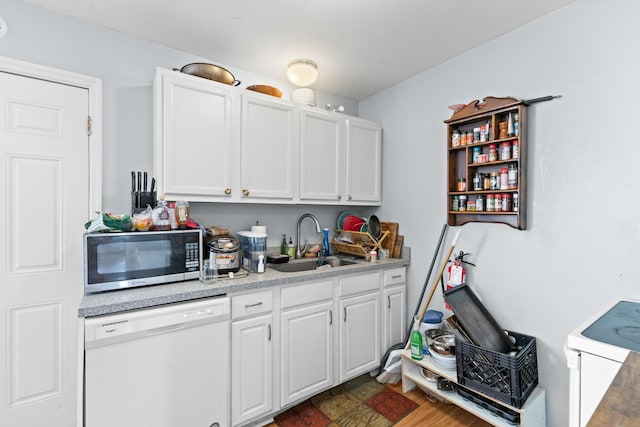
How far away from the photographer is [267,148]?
7.20 feet

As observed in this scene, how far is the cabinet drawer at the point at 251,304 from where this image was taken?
1741 mm

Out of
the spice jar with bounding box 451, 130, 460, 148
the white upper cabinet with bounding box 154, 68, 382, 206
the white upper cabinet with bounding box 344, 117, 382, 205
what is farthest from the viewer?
the white upper cabinet with bounding box 344, 117, 382, 205

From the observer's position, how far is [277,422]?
190 centimetres

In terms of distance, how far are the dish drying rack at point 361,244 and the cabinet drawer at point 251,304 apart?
938 mm

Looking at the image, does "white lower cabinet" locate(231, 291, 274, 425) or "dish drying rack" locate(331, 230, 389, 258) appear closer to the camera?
"white lower cabinet" locate(231, 291, 274, 425)

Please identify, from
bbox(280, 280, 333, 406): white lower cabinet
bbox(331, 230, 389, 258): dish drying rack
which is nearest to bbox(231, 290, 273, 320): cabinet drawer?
bbox(280, 280, 333, 406): white lower cabinet

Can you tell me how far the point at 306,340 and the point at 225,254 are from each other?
0.79 metres

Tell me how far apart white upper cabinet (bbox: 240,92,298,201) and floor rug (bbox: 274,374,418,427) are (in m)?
1.47

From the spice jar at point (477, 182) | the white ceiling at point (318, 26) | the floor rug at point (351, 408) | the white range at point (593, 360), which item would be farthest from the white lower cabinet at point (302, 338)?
the white ceiling at point (318, 26)

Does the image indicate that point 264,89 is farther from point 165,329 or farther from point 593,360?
point 593,360

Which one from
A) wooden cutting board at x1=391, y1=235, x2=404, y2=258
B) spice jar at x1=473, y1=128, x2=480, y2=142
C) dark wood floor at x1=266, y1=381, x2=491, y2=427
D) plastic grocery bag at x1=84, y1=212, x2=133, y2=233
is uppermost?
spice jar at x1=473, y1=128, x2=480, y2=142

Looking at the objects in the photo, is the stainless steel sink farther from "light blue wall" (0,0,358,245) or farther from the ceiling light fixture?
the ceiling light fixture

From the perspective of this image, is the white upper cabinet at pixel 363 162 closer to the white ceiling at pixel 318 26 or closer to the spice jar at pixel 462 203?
the white ceiling at pixel 318 26

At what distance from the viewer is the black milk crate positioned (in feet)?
5.25
